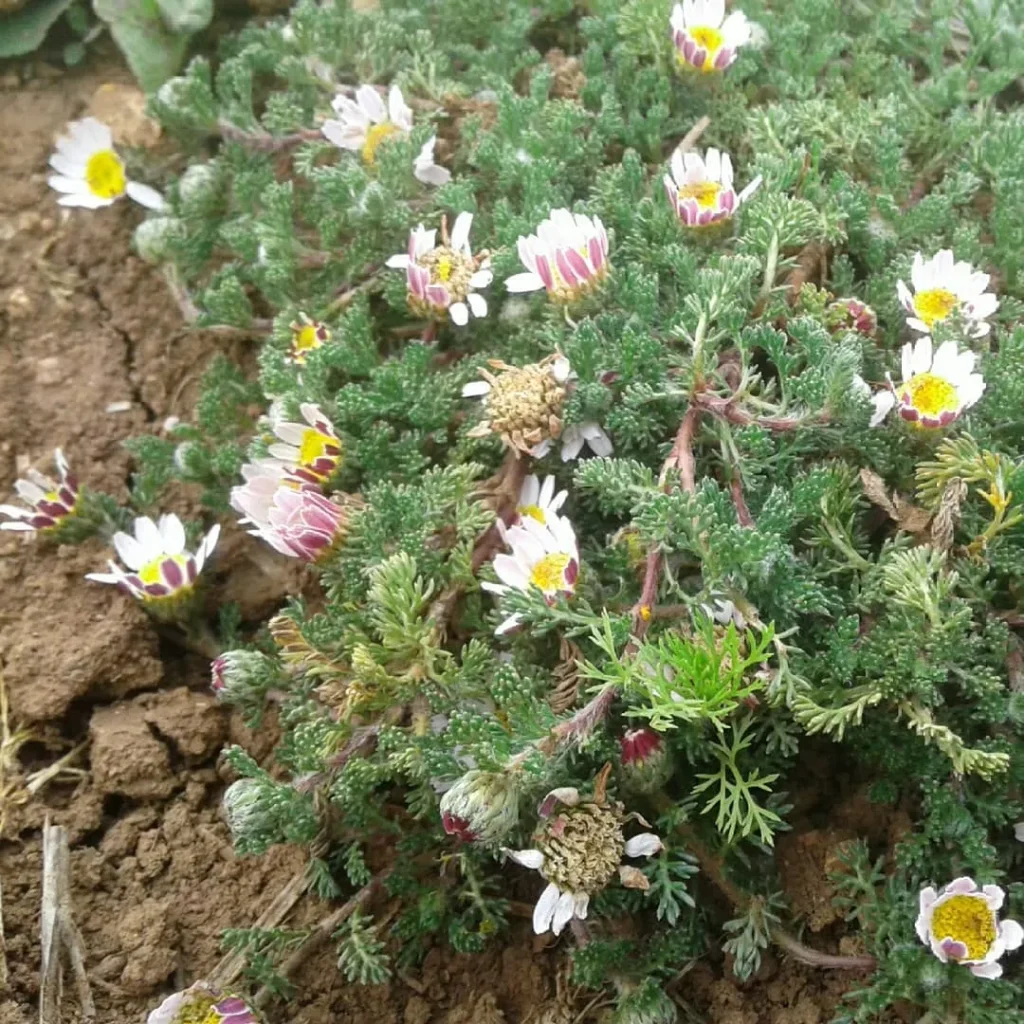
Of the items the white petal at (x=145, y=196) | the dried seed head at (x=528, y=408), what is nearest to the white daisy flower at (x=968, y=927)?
the dried seed head at (x=528, y=408)

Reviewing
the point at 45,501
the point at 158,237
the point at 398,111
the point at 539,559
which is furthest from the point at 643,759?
the point at 158,237

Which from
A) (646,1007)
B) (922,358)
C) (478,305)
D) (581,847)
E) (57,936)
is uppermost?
(478,305)

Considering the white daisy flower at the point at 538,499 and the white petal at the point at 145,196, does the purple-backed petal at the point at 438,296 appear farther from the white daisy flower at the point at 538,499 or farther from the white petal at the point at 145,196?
the white petal at the point at 145,196

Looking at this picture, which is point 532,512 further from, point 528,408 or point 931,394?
point 931,394

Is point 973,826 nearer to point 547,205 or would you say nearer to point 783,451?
point 783,451

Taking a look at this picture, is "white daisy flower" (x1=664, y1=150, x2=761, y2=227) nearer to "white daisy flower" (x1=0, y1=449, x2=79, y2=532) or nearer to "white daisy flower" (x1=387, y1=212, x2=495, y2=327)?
"white daisy flower" (x1=387, y1=212, x2=495, y2=327)

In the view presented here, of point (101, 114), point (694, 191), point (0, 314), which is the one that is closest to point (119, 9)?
point (101, 114)
